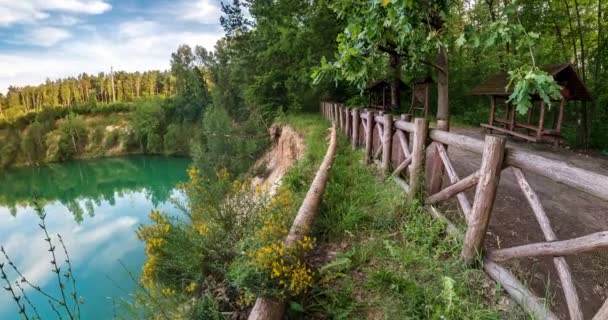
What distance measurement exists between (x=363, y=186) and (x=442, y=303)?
2336 millimetres

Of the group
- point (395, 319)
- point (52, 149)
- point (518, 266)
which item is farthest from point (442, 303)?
point (52, 149)

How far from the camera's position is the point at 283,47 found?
12.5m

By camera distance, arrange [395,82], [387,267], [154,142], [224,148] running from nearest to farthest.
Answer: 1. [387,267]
2. [395,82]
3. [224,148]
4. [154,142]

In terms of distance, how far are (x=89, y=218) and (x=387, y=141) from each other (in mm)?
17663

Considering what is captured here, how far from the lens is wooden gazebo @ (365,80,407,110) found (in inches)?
462

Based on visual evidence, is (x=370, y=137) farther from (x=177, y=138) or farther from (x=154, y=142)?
(x=154, y=142)

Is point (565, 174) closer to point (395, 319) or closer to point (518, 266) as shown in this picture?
point (518, 266)

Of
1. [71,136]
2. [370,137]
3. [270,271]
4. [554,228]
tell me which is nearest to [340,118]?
[370,137]

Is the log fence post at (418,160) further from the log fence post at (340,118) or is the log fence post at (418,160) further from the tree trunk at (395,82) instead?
the tree trunk at (395,82)

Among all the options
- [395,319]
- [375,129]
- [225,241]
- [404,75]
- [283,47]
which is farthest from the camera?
[404,75]

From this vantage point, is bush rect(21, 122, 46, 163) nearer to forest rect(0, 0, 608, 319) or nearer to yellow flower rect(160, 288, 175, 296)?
forest rect(0, 0, 608, 319)

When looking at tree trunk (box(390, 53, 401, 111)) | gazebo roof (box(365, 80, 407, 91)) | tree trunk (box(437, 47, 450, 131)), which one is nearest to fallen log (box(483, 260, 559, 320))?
tree trunk (box(437, 47, 450, 131))

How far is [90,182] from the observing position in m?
26.4

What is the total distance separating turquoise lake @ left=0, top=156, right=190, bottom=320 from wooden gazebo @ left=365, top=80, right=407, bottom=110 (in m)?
8.76
